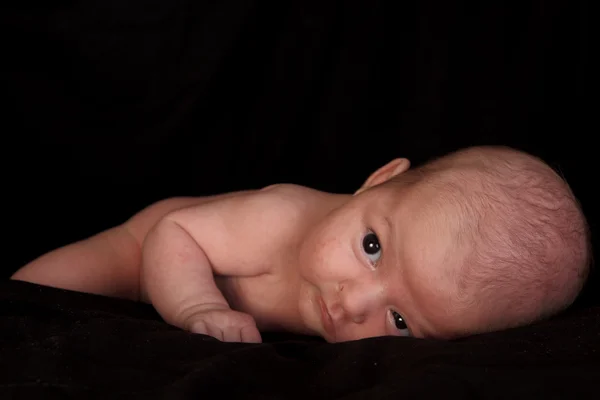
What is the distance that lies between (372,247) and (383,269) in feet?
0.15

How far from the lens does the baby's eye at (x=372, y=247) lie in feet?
3.65

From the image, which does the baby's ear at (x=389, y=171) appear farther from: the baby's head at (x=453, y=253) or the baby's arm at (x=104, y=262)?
the baby's arm at (x=104, y=262)

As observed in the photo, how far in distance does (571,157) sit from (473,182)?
0.65 m

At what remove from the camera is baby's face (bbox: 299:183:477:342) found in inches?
40.8

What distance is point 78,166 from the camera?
5.34 ft

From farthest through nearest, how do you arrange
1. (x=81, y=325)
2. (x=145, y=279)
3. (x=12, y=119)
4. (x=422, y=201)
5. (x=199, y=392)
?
1. (x=12, y=119)
2. (x=145, y=279)
3. (x=422, y=201)
4. (x=81, y=325)
5. (x=199, y=392)

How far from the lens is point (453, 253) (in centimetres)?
103

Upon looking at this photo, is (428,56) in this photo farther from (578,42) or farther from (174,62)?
(174,62)

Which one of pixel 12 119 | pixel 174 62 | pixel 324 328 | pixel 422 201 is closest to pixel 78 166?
pixel 12 119

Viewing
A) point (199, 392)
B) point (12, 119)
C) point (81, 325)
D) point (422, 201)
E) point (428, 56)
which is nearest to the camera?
point (199, 392)

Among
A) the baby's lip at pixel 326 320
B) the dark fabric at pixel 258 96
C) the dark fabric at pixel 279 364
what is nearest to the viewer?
the dark fabric at pixel 279 364

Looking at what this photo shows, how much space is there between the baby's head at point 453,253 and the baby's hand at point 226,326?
13 centimetres

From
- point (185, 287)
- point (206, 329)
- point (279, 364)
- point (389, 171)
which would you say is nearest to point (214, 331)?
point (206, 329)

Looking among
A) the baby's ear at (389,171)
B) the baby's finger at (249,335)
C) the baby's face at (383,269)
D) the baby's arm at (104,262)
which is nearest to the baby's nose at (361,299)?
the baby's face at (383,269)
